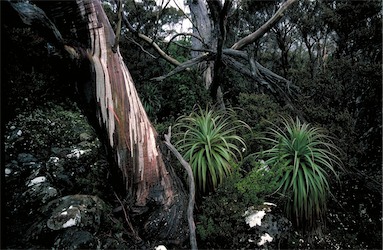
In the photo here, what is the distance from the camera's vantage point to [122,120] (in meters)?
2.65

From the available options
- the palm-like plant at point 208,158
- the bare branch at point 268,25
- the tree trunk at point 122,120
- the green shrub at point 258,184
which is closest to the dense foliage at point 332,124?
the green shrub at point 258,184

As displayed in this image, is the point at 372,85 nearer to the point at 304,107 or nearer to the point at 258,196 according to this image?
the point at 304,107

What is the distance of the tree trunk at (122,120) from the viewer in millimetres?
2459

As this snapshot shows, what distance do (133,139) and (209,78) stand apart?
3600 mm

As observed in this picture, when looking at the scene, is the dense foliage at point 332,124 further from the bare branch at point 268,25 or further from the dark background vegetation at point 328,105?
the bare branch at point 268,25

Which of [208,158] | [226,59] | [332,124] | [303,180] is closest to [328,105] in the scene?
[332,124]

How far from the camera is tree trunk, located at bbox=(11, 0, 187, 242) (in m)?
2.46

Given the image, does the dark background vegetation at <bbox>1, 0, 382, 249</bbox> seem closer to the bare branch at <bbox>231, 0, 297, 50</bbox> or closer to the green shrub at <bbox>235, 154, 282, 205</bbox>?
the green shrub at <bbox>235, 154, 282, 205</bbox>

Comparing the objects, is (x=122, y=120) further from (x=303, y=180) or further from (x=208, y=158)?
(x=303, y=180)

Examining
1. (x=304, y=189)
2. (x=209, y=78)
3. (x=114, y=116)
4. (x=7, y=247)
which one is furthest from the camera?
(x=209, y=78)

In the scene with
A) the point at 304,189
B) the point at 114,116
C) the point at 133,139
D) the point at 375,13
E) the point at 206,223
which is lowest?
the point at 206,223

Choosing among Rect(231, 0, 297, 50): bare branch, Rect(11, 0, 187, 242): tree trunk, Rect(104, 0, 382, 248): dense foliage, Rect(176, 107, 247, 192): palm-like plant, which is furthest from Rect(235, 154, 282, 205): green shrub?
Rect(231, 0, 297, 50): bare branch

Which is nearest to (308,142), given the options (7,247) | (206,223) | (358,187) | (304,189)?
(304,189)

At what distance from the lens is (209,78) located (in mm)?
5973
